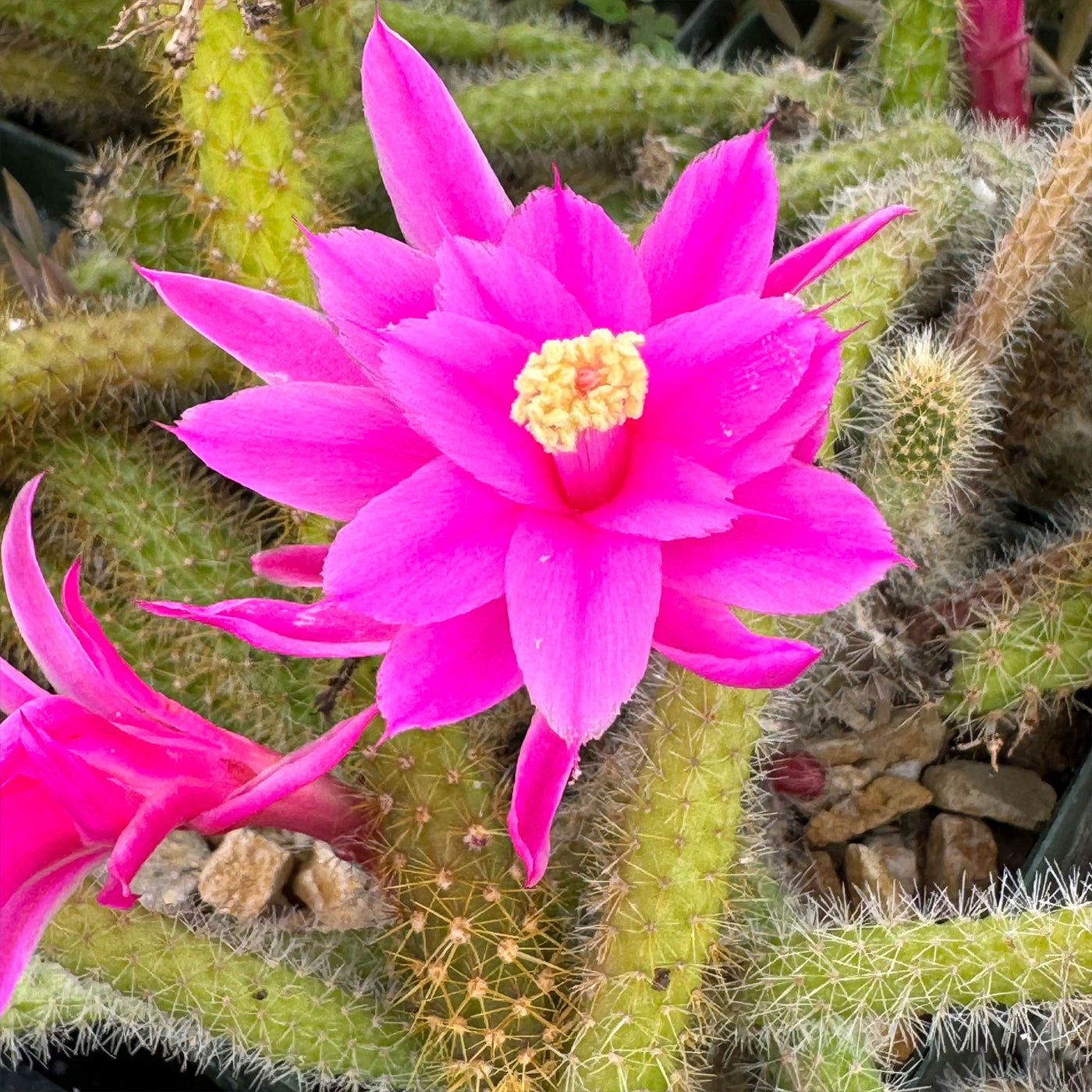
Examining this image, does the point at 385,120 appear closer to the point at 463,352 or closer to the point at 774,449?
the point at 463,352

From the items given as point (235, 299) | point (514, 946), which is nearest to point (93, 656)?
point (235, 299)

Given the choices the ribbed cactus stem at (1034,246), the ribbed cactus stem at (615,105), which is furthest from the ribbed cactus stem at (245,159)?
the ribbed cactus stem at (1034,246)

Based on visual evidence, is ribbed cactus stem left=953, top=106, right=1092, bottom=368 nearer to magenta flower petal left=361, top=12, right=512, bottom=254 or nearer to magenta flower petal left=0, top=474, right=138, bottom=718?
magenta flower petal left=361, top=12, right=512, bottom=254

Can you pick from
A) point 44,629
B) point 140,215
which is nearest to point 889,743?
point 44,629

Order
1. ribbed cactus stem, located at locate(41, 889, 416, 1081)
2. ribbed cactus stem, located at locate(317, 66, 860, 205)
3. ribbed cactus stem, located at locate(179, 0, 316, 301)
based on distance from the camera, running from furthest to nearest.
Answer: ribbed cactus stem, located at locate(317, 66, 860, 205) < ribbed cactus stem, located at locate(179, 0, 316, 301) < ribbed cactus stem, located at locate(41, 889, 416, 1081)

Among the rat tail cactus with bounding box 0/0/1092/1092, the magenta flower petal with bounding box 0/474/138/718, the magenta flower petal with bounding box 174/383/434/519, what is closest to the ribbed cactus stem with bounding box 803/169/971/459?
the rat tail cactus with bounding box 0/0/1092/1092

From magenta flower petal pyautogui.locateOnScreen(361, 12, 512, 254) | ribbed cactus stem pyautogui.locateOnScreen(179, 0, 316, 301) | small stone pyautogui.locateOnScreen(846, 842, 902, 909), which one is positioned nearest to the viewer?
magenta flower petal pyautogui.locateOnScreen(361, 12, 512, 254)
